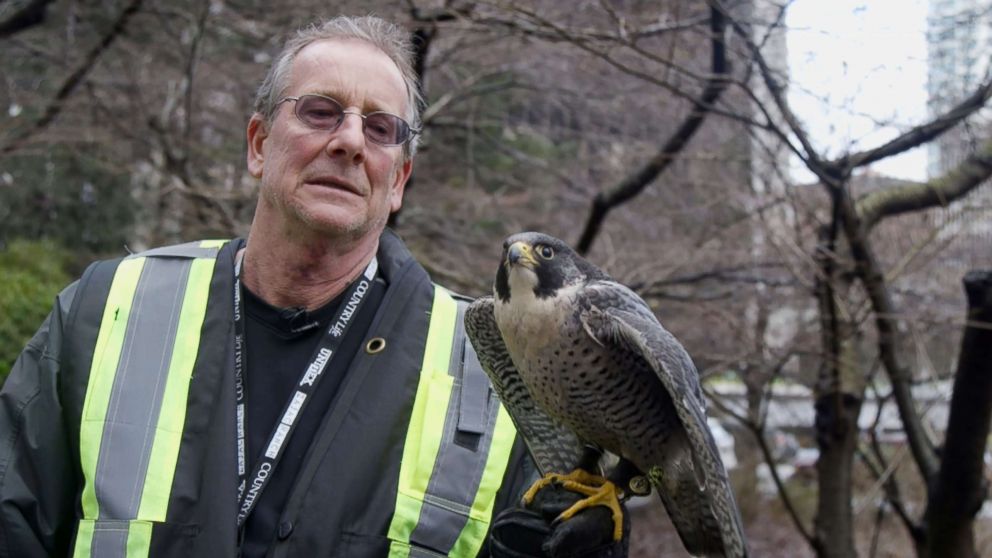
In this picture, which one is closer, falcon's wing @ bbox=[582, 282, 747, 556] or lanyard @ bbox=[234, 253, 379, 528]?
falcon's wing @ bbox=[582, 282, 747, 556]

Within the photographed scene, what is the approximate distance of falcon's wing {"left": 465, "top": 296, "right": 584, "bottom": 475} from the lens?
6.93 ft

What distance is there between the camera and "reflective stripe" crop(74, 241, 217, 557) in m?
1.92

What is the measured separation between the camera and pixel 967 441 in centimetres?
349

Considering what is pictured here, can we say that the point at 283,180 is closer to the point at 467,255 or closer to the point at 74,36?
the point at 467,255

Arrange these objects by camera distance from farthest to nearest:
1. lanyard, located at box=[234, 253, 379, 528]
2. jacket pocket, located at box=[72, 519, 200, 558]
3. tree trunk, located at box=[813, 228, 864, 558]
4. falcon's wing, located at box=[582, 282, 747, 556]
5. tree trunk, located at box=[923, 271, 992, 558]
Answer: tree trunk, located at box=[813, 228, 864, 558] < tree trunk, located at box=[923, 271, 992, 558] < lanyard, located at box=[234, 253, 379, 528] < jacket pocket, located at box=[72, 519, 200, 558] < falcon's wing, located at box=[582, 282, 747, 556]

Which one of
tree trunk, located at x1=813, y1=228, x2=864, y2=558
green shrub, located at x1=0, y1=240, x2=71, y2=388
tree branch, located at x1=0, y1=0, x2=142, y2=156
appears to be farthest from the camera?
green shrub, located at x1=0, y1=240, x2=71, y2=388

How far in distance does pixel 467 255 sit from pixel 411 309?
171 inches

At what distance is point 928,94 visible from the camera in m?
4.19

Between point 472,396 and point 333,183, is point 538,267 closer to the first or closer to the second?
point 472,396

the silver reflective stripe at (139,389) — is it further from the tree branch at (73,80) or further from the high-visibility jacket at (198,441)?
the tree branch at (73,80)

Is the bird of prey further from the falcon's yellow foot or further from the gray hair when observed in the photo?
the gray hair

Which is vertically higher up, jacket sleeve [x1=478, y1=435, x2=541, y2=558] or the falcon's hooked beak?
the falcon's hooked beak

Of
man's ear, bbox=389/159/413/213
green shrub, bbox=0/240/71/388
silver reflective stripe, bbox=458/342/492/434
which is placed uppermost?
man's ear, bbox=389/159/413/213

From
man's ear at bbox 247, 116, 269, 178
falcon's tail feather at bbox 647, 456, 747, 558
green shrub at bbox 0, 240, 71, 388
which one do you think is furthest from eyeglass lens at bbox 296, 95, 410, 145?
green shrub at bbox 0, 240, 71, 388
